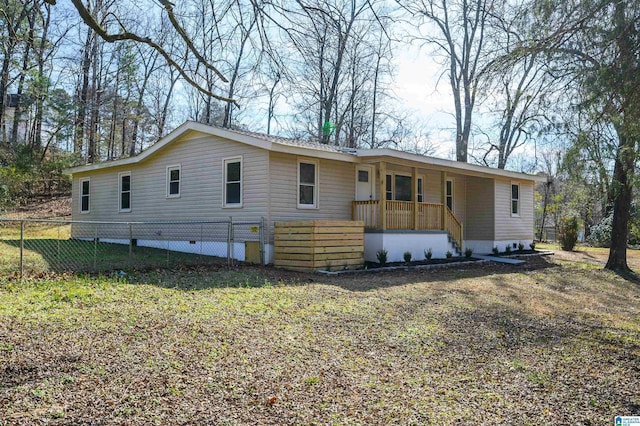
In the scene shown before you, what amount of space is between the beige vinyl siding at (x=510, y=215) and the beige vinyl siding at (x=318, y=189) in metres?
7.31

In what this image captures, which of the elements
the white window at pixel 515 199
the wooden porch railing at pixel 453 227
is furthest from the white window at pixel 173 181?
the white window at pixel 515 199

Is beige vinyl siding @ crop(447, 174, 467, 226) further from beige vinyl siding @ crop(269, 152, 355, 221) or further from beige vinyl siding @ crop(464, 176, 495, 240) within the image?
beige vinyl siding @ crop(269, 152, 355, 221)

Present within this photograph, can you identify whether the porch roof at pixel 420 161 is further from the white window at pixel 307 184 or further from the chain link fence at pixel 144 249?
the chain link fence at pixel 144 249

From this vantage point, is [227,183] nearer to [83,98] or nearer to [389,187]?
[389,187]

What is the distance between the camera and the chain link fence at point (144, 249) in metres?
10.1

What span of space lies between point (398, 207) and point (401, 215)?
0.26 metres

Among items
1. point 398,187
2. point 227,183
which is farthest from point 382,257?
point 227,183

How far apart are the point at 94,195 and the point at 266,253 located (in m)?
9.31

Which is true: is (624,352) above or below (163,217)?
below

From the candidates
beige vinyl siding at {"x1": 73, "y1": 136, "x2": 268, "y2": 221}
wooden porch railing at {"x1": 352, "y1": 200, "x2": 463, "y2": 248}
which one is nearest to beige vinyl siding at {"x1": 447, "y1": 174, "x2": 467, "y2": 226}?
wooden porch railing at {"x1": 352, "y1": 200, "x2": 463, "y2": 248}

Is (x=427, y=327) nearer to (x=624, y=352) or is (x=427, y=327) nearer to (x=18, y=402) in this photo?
(x=624, y=352)

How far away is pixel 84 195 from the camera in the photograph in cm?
1869

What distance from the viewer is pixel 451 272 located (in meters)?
12.8

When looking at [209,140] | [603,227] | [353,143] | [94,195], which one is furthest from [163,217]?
[603,227]
